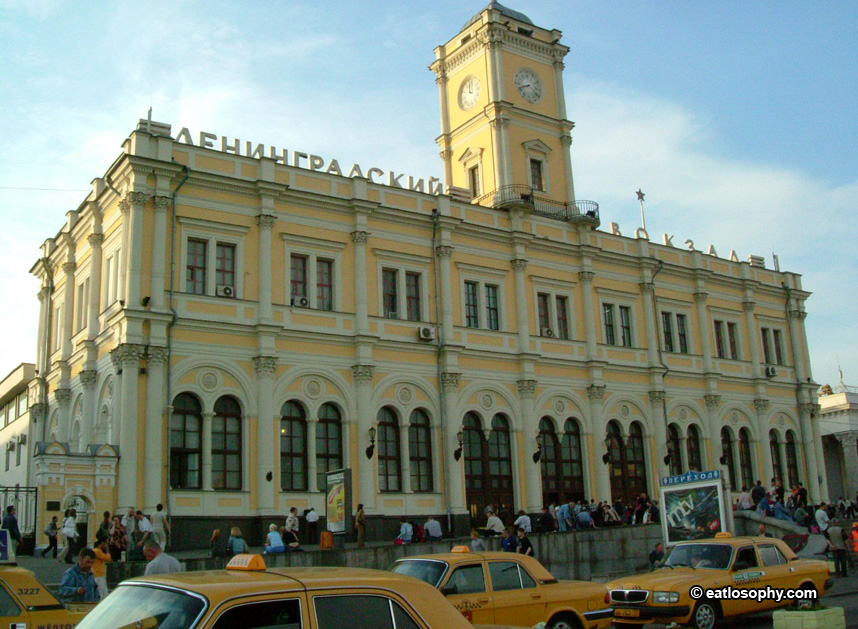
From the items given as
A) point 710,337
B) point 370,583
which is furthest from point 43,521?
point 710,337

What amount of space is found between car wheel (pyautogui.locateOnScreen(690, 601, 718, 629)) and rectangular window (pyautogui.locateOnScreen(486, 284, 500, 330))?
23492 mm

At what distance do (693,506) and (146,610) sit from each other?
18930 mm

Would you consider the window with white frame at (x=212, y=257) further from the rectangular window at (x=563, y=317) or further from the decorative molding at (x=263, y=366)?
the rectangular window at (x=563, y=317)

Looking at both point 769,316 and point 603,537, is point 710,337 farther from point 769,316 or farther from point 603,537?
point 603,537

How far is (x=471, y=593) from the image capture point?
11.9 m

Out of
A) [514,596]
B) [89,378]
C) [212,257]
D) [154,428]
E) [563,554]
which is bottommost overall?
[563,554]

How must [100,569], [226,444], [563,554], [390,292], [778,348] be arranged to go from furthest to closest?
[778,348], [390,292], [226,444], [563,554], [100,569]

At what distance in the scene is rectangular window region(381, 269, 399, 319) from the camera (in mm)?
35094

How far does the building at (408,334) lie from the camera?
29.9 metres

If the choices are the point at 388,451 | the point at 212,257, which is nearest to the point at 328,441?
the point at 388,451

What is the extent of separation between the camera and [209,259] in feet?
102

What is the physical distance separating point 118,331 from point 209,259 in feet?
13.0

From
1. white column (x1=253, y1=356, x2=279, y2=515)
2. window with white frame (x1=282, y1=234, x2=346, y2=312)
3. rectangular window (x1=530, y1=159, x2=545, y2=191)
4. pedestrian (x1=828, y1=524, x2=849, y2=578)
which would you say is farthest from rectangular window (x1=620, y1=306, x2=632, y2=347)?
white column (x1=253, y1=356, x2=279, y2=515)

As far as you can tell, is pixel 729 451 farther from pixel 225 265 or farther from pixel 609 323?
pixel 225 265
